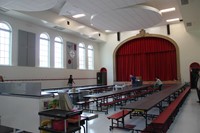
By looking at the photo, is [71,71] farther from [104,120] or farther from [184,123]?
[184,123]

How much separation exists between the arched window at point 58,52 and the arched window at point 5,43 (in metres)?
3.79

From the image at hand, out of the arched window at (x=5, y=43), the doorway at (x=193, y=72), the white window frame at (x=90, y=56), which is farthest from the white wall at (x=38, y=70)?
the doorway at (x=193, y=72)

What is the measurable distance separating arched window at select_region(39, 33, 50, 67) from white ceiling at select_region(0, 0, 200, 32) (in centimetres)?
201

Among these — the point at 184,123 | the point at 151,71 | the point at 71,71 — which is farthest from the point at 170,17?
the point at 184,123

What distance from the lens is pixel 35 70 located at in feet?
38.7

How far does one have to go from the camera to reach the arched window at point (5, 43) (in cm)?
1018

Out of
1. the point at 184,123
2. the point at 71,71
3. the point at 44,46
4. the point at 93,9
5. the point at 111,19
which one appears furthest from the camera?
the point at 71,71

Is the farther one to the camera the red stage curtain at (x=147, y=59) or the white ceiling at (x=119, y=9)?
the red stage curtain at (x=147, y=59)

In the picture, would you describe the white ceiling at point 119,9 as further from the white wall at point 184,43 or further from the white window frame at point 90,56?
the white window frame at point 90,56

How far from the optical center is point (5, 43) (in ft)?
34.1

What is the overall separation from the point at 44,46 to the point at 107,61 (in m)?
7.91

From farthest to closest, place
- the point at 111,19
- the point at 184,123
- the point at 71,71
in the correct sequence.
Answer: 1. the point at 71,71
2. the point at 111,19
3. the point at 184,123

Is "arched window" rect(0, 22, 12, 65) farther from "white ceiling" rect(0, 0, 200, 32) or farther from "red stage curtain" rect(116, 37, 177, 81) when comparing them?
"red stage curtain" rect(116, 37, 177, 81)

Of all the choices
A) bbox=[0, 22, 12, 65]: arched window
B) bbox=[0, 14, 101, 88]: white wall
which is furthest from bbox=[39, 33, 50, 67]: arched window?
bbox=[0, 22, 12, 65]: arched window
